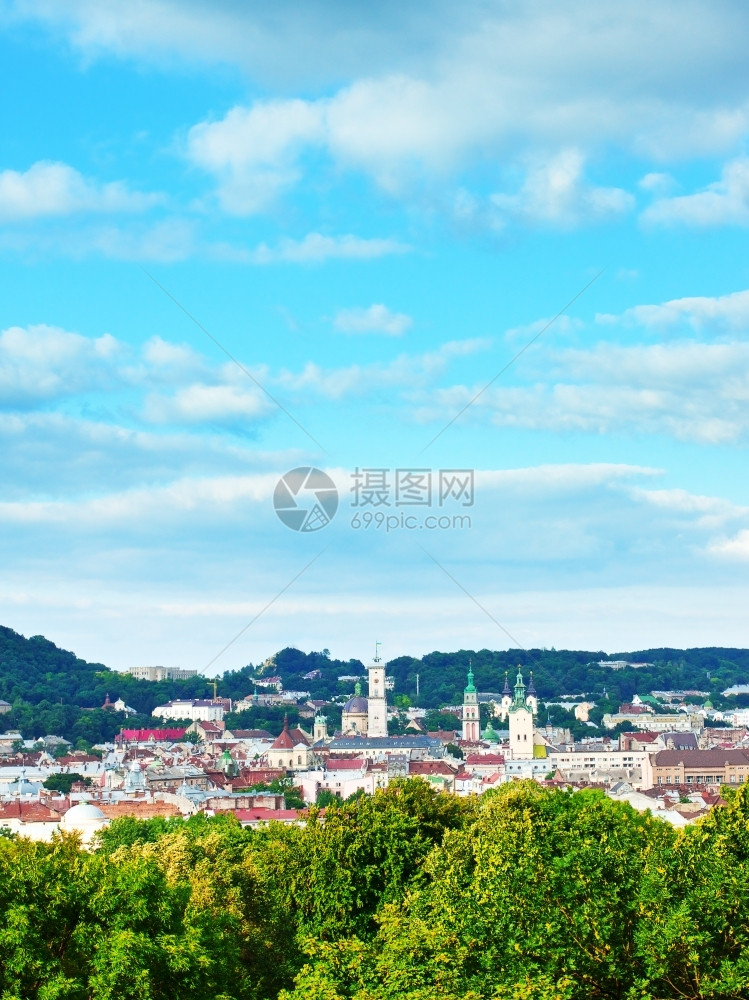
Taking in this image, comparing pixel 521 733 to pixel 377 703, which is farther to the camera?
pixel 377 703

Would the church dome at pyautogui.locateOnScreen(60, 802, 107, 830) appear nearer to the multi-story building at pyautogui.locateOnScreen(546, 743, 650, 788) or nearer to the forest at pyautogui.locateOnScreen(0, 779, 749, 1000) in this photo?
the forest at pyautogui.locateOnScreen(0, 779, 749, 1000)

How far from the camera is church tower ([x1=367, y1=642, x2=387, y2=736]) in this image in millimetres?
168750

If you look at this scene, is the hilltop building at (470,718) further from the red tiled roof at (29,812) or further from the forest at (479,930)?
the forest at (479,930)

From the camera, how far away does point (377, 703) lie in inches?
6673

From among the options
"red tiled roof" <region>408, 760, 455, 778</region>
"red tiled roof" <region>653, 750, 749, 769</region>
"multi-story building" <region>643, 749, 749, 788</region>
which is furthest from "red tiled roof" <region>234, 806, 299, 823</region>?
"red tiled roof" <region>653, 750, 749, 769</region>

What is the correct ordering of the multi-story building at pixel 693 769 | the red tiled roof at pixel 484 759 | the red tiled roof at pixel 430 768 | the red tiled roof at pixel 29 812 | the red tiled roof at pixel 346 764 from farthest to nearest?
the red tiled roof at pixel 484 759
the red tiled roof at pixel 346 764
the multi-story building at pixel 693 769
the red tiled roof at pixel 430 768
the red tiled roof at pixel 29 812

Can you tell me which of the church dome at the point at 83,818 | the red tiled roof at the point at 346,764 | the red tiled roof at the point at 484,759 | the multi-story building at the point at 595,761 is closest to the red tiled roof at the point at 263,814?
the church dome at the point at 83,818

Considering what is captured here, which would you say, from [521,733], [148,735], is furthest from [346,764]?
[148,735]

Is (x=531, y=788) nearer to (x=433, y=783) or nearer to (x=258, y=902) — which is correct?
(x=258, y=902)

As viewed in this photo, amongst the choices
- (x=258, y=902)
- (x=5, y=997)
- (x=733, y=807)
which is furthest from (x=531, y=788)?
(x=5, y=997)

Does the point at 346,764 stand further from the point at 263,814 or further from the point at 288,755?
the point at 263,814

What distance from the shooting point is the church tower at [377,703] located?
16875cm

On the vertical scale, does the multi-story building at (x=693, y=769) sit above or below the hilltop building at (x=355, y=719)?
below

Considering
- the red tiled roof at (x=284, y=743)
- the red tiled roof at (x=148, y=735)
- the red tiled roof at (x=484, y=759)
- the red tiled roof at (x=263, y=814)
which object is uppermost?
the red tiled roof at (x=148, y=735)
